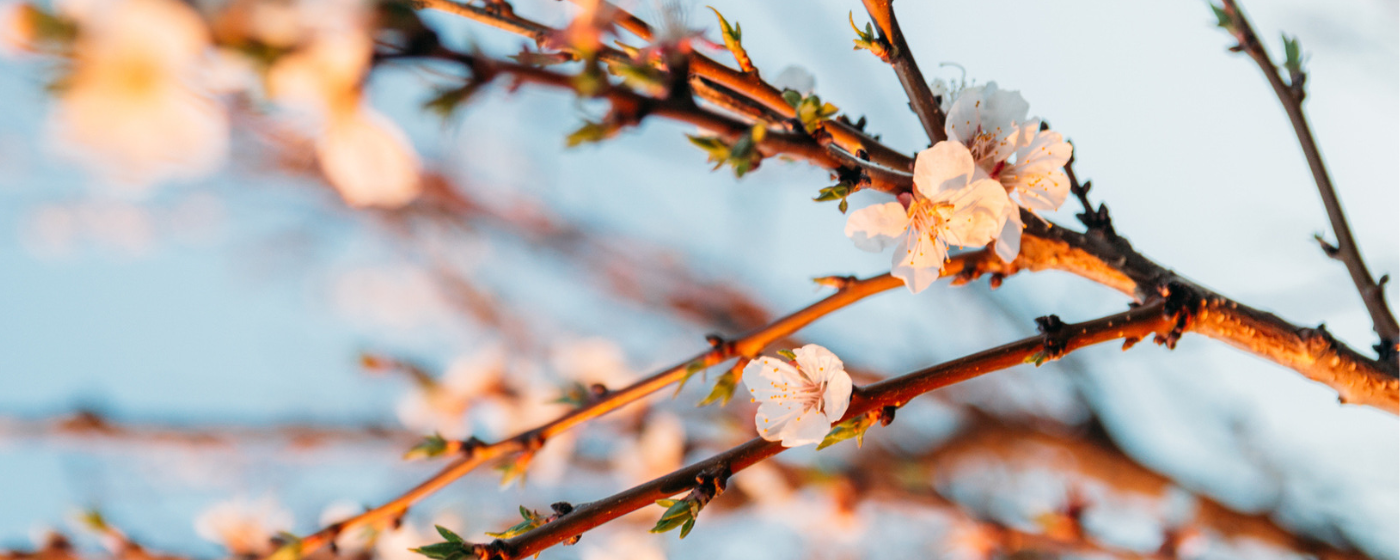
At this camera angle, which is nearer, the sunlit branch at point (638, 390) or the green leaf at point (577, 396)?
the sunlit branch at point (638, 390)

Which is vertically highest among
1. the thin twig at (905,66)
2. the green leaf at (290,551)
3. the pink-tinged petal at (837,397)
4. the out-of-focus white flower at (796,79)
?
the out-of-focus white flower at (796,79)

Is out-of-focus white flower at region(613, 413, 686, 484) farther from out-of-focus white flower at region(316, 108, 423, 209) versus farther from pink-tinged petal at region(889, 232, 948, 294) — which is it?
pink-tinged petal at region(889, 232, 948, 294)

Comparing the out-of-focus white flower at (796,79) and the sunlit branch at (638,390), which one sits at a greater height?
the out-of-focus white flower at (796,79)

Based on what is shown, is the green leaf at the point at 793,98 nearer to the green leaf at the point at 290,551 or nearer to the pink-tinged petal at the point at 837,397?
the pink-tinged petal at the point at 837,397

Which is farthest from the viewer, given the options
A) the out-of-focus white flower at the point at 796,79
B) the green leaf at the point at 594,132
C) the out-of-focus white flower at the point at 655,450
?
the out-of-focus white flower at the point at 655,450

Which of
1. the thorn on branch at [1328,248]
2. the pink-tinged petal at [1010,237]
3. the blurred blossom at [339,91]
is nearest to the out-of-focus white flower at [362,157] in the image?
the blurred blossom at [339,91]

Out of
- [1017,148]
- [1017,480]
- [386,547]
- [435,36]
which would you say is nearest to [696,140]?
[435,36]

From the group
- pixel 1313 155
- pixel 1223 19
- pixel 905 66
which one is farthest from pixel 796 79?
pixel 1313 155
